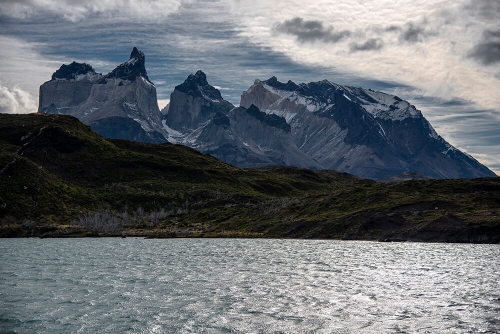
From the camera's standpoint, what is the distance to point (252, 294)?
207 feet

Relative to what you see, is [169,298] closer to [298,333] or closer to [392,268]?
[298,333]

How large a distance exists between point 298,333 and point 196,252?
81991mm

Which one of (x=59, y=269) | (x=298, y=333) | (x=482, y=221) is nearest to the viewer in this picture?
(x=298, y=333)

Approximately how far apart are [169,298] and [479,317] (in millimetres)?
32003

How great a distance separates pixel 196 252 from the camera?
124375mm

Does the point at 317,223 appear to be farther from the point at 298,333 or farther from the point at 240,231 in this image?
the point at 298,333

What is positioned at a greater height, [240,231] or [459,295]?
[459,295]

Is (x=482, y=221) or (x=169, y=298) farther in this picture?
(x=482, y=221)

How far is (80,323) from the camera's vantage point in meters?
48.2

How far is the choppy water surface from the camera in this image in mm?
47531

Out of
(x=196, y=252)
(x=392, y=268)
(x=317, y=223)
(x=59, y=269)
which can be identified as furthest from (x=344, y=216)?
(x=59, y=269)

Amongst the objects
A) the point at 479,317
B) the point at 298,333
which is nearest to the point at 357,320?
the point at 298,333

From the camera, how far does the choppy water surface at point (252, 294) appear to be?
156ft

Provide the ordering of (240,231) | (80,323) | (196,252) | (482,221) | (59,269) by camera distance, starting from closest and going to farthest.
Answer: (80,323) → (59,269) → (196,252) → (482,221) → (240,231)
